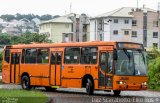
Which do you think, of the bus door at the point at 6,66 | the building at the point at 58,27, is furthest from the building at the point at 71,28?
the bus door at the point at 6,66

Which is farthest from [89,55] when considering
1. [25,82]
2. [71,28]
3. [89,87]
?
[71,28]

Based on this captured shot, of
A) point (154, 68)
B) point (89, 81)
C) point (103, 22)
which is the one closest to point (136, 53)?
point (89, 81)

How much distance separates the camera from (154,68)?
37156mm

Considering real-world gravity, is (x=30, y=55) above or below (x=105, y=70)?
above

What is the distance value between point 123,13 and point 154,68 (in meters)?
75.7

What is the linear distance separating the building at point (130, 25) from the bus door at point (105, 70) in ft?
269

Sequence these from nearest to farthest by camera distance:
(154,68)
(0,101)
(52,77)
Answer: (0,101)
(52,77)
(154,68)

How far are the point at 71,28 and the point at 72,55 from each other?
100 m

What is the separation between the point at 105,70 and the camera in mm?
26188

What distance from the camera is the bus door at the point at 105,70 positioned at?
25.9 meters

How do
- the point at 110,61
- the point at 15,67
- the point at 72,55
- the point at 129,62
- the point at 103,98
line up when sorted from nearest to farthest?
the point at 103,98
the point at 129,62
the point at 110,61
the point at 72,55
the point at 15,67

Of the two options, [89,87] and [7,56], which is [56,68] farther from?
[7,56]

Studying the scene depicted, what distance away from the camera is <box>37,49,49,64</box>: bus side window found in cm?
3078

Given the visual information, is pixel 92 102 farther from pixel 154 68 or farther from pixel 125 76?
pixel 154 68
